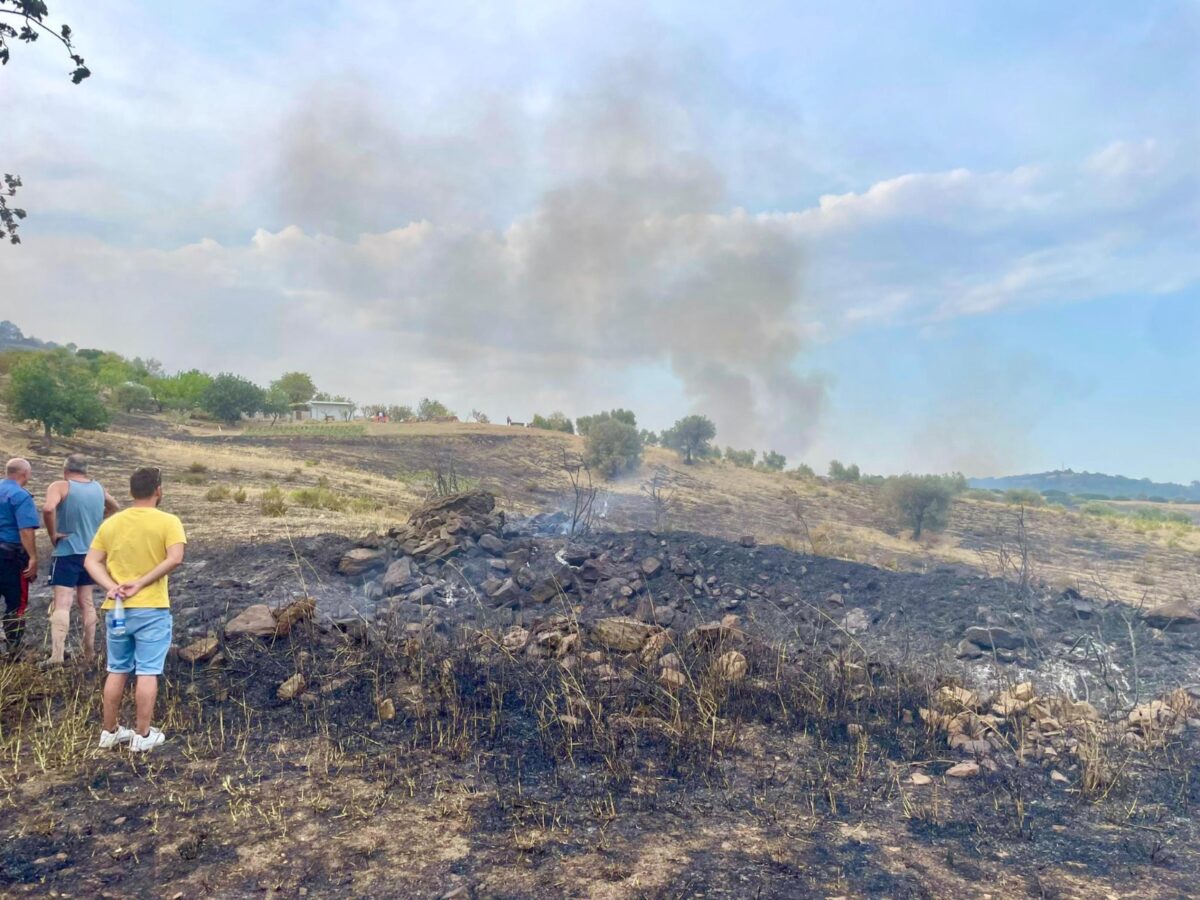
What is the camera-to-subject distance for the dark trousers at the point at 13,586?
578cm

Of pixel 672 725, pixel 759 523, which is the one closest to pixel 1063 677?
pixel 672 725

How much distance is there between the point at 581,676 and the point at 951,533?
81.5 ft

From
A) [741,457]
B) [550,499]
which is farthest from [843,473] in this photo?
[550,499]

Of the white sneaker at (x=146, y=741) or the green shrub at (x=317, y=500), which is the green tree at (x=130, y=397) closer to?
the green shrub at (x=317, y=500)

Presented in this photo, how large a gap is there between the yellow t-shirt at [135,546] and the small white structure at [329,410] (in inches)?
2315

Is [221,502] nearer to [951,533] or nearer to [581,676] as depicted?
[581,676]

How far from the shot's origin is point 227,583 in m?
8.38

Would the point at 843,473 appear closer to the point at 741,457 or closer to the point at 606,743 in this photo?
the point at 741,457

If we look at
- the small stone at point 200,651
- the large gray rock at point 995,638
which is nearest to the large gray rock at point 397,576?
the small stone at point 200,651

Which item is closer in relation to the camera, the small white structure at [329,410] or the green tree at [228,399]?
the green tree at [228,399]

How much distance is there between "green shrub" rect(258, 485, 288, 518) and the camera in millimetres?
14766

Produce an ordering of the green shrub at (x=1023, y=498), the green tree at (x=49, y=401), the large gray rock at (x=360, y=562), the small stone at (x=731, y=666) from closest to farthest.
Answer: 1. the small stone at (x=731, y=666)
2. the large gray rock at (x=360, y=562)
3. the green tree at (x=49, y=401)
4. the green shrub at (x=1023, y=498)

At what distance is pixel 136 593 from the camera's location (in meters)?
4.54

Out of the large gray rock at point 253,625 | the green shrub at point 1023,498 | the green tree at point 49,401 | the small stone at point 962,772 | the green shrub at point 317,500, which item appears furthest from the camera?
the green shrub at point 1023,498
